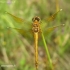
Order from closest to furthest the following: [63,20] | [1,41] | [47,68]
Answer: [47,68] → [1,41] → [63,20]

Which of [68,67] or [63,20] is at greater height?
[63,20]

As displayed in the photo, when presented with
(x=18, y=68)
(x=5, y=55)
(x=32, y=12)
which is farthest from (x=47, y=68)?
(x=32, y=12)

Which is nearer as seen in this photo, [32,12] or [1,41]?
[1,41]

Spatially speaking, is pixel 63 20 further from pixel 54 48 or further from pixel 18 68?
pixel 18 68

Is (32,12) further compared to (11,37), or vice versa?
(32,12)

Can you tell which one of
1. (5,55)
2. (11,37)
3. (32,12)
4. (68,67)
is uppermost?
(32,12)

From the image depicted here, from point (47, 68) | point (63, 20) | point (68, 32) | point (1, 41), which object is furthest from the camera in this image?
point (63, 20)

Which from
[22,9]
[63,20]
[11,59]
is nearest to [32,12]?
[22,9]

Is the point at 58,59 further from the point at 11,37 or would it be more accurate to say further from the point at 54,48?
the point at 11,37

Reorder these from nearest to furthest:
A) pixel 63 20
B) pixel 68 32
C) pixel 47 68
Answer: pixel 47 68, pixel 68 32, pixel 63 20
